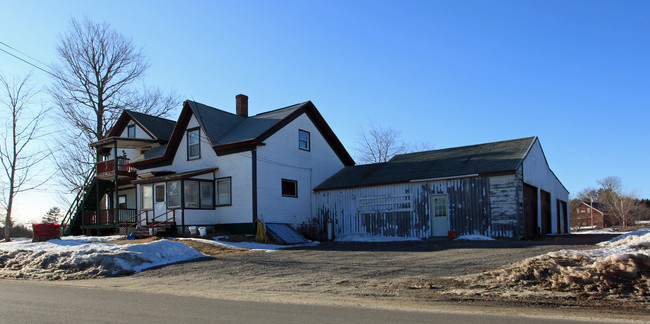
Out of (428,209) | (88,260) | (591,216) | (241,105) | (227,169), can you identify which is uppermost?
(241,105)

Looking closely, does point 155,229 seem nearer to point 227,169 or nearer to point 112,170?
point 227,169

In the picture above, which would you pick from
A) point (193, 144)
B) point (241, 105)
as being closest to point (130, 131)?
point (241, 105)

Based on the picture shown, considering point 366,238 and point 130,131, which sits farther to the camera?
point 130,131

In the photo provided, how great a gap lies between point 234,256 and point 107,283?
5.25 m

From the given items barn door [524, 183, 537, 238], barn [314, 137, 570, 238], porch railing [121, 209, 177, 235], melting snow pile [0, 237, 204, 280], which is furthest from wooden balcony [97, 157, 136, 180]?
barn door [524, 183, 537, 238]

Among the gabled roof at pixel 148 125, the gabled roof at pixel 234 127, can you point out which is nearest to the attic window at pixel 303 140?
the gabled roof at pixel 234 127

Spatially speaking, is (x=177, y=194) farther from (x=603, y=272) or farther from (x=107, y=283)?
(x=603, y=272)

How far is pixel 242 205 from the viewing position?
24.7 meters

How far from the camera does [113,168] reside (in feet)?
98.7

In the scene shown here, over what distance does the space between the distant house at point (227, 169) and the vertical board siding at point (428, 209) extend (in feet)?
6.63

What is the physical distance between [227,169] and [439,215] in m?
10.4

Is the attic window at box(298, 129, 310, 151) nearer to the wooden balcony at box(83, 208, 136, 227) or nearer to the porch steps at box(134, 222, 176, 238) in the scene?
the porch steps at box(134, 222, 176, 238)

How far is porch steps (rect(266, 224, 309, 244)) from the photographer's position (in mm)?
23844

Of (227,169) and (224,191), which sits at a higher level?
(227,169)
